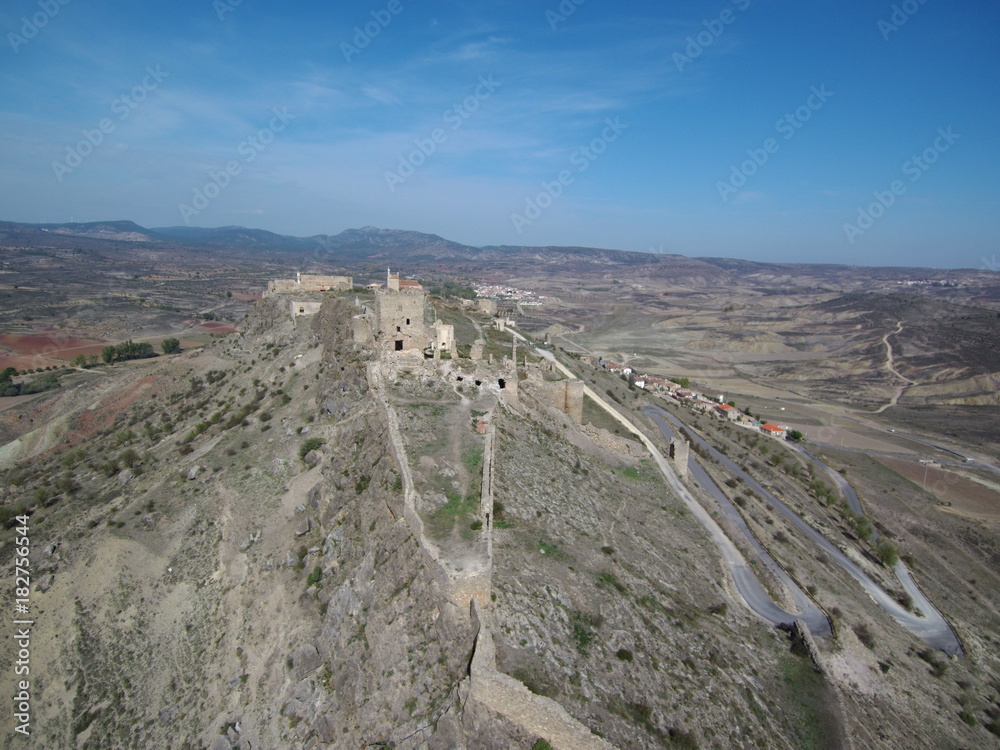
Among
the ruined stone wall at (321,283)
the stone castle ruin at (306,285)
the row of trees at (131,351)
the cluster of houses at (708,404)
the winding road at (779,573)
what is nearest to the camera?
the winding road at (779,573)

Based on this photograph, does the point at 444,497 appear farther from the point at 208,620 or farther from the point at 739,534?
the point at 739,534

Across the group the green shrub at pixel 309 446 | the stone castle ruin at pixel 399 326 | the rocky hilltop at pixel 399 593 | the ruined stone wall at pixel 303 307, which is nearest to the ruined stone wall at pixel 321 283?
the ruined stone wall at pixel 303 307

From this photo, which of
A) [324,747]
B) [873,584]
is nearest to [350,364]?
[324,747]

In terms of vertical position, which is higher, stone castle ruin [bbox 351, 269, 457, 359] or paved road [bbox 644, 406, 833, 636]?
stone castle ruin [bbox 351, 269, 457, 359]

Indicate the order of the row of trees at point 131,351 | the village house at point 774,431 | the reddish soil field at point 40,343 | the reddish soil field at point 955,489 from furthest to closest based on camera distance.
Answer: the reddish soil field at point 40,343 → the row of trees at point 131,351 → the village house at point 774,431 → the reddish soil field at point 955,489

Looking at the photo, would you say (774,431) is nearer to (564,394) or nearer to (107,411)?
(564,394)

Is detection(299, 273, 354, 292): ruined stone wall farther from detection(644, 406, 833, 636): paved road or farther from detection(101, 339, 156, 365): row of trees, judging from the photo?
detection(644, 406, 833, 636): paved road

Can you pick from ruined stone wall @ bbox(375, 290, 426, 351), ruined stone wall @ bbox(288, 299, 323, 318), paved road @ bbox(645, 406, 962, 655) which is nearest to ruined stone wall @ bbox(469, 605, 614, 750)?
ruined stone wall @ bbox(375, 290, 426, 351)

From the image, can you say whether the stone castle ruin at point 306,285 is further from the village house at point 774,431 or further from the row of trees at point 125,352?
the village house at point 774,431

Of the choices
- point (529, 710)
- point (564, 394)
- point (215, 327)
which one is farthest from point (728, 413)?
point (215, 327)

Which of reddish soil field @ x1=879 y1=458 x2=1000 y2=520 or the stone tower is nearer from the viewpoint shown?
the stone tower
